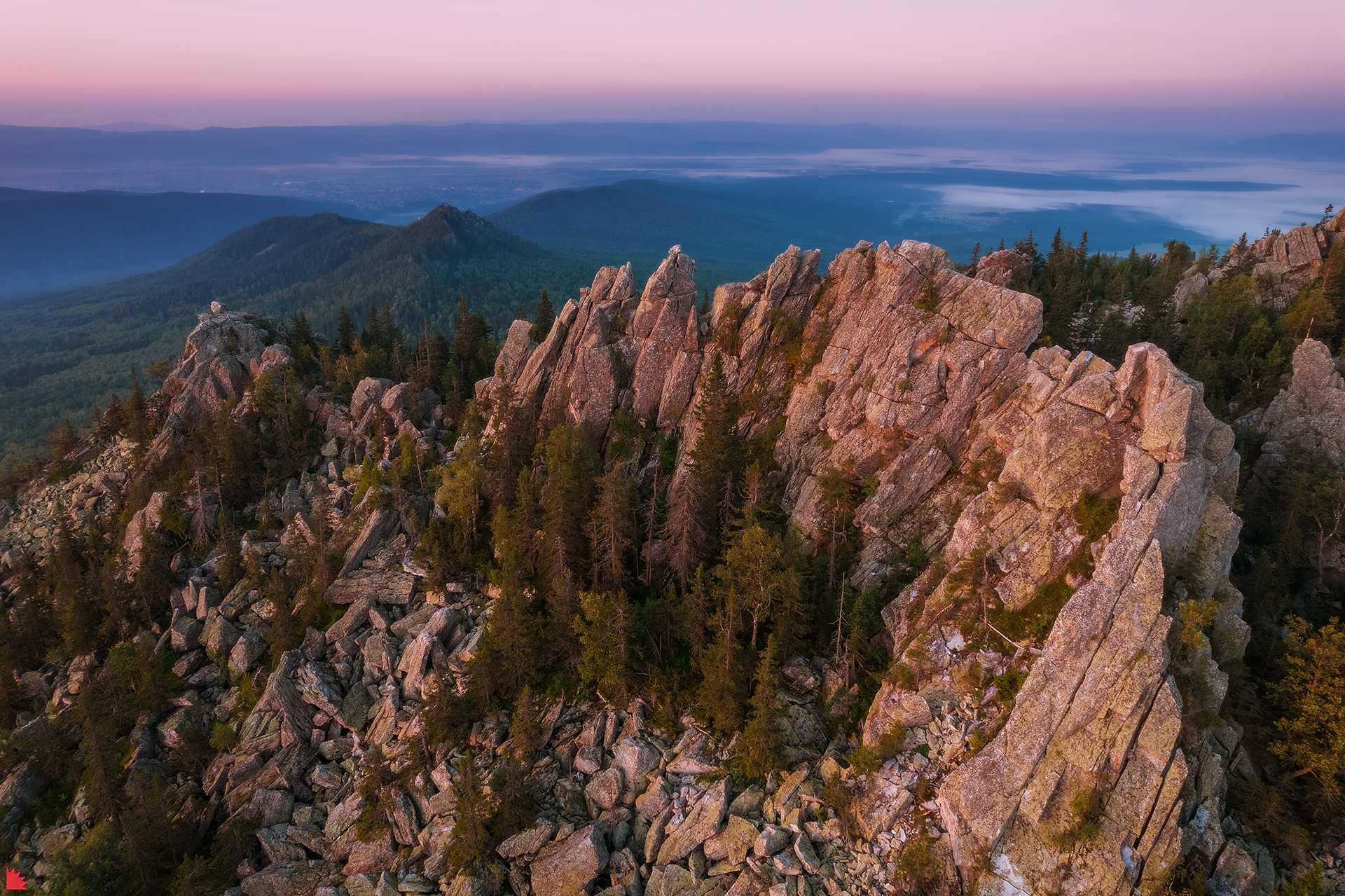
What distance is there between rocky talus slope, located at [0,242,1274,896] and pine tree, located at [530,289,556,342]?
15.3m

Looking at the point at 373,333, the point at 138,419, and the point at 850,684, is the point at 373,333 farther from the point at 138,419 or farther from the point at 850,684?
the point at 850,684

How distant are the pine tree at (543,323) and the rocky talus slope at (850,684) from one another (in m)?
15.3

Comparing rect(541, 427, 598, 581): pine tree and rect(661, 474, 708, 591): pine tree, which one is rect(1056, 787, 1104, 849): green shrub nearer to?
rect(661, 474, 708, 591): pine tree

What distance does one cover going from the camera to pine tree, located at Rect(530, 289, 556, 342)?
7125cm

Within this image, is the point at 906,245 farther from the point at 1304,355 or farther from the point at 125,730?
the point at 125,730

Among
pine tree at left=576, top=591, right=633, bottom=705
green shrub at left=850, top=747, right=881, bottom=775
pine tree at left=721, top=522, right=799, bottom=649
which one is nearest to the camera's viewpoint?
green shrub at left=850, top=747, right=881, bottom=775

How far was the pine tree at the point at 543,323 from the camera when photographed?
71250 millimetres

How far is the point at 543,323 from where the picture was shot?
75.9 metres

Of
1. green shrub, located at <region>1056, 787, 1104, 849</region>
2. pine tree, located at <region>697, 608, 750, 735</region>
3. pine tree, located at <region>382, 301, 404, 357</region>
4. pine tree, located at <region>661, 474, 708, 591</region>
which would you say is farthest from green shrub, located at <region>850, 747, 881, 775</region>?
pine tree, located at <region>382, 301, 404, 357</region>

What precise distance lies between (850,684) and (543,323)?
56.6 metres

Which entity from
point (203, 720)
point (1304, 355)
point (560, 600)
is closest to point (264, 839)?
point (203, 720)

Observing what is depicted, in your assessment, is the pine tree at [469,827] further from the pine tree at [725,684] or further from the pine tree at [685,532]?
the pine tree at [685,532]

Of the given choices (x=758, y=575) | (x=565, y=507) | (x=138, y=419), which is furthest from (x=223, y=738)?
(x=138, y=419)

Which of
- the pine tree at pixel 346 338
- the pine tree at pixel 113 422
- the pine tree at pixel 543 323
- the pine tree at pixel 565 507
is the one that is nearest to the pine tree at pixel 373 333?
the pine tree at pixel 346 338
